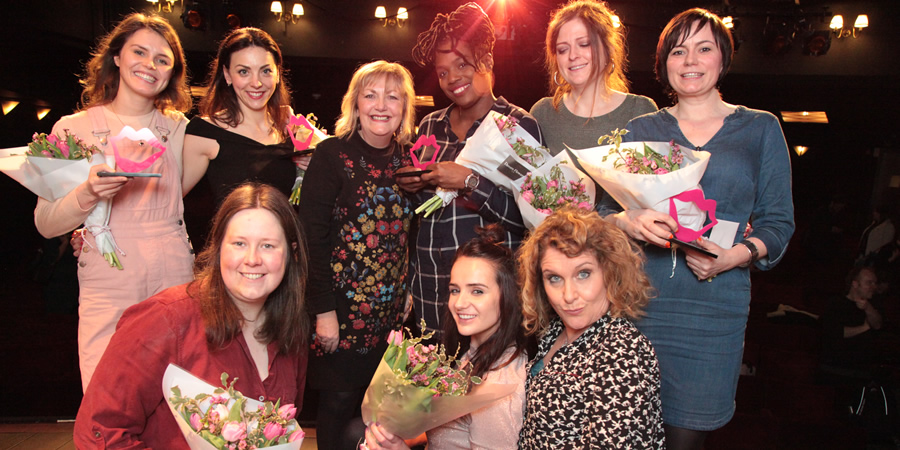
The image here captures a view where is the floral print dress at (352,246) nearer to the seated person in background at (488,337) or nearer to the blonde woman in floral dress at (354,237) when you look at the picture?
the blonde woman in floral dress at (354,237)

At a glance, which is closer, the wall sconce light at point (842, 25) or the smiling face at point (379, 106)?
the smiling face at point (379, 106)

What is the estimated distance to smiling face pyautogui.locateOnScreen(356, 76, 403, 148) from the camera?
2.23 meters

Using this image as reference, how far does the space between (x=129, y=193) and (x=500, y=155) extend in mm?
1413

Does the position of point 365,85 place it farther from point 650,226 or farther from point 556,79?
point 650,226

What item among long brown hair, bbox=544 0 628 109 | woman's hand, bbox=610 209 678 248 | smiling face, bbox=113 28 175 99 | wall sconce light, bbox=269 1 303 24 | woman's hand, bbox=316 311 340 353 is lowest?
woman's hand, bbox=316 311 340 353

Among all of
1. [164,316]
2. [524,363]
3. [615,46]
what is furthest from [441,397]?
[615,46]

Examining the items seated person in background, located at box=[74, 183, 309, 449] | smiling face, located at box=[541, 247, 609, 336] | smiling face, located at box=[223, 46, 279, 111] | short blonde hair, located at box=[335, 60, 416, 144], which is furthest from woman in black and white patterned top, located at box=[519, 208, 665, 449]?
smiling face, located at box=[223, 46, 279, 111]

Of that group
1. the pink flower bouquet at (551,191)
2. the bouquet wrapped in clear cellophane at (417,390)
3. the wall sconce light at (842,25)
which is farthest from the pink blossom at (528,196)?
the wall sconce light at (842,25)

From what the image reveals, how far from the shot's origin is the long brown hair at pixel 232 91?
2.45 m

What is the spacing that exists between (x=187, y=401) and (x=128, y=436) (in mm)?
237

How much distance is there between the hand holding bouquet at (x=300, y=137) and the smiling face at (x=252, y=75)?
0.54 ft

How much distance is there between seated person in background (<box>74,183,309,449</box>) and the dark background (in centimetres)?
462

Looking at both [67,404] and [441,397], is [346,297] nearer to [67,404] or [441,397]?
[441,397]

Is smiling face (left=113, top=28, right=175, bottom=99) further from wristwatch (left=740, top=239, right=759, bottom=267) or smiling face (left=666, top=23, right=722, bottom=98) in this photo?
wristwatch (left=740, top=239, right=759, bottom=267)
